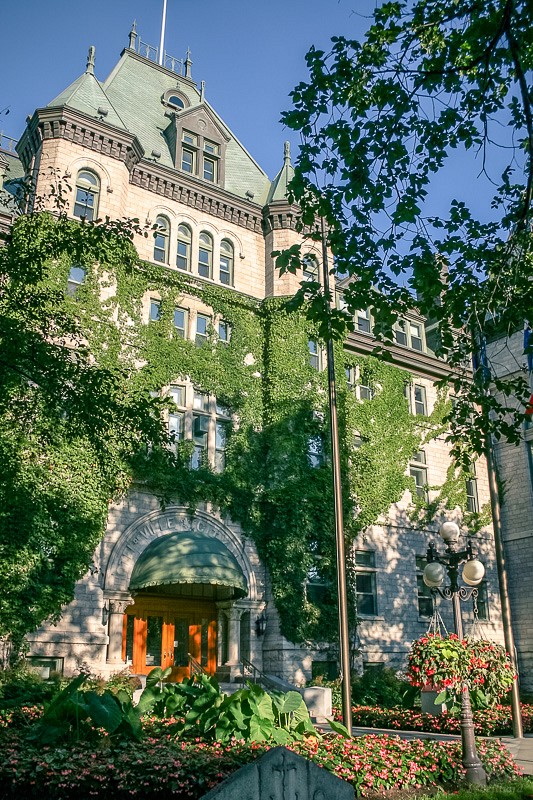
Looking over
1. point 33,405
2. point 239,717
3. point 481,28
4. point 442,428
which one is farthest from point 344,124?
point 442,428

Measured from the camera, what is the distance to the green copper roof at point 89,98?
82.3 ft

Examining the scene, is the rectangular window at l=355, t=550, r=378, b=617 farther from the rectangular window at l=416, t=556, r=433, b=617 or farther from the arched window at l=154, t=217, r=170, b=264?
the arched window at l=154, t=217, r=170, b=264

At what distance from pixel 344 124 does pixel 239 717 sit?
8811mm

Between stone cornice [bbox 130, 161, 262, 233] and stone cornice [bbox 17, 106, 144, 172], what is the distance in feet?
2.12

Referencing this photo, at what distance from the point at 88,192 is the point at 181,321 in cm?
525

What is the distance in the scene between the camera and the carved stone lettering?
503cm

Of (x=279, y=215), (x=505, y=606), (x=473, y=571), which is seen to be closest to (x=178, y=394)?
(x=279, y=215)

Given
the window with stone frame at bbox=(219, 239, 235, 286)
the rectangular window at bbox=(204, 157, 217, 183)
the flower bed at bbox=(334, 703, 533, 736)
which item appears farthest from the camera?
the rectangular window at bbox=(204, 157, 217, 183)

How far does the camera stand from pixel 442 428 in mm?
30859

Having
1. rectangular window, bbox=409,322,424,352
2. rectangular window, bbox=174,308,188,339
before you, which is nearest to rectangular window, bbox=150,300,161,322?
rectangular window, bbox=174,308,188,339

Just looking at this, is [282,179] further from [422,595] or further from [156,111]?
[422,595]

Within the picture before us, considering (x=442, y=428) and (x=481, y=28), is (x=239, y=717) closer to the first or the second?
(x=481, y=28)

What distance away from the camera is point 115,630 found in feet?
66.2

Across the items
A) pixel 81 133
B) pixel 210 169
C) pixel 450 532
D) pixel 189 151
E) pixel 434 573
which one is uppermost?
pixel 189 151
